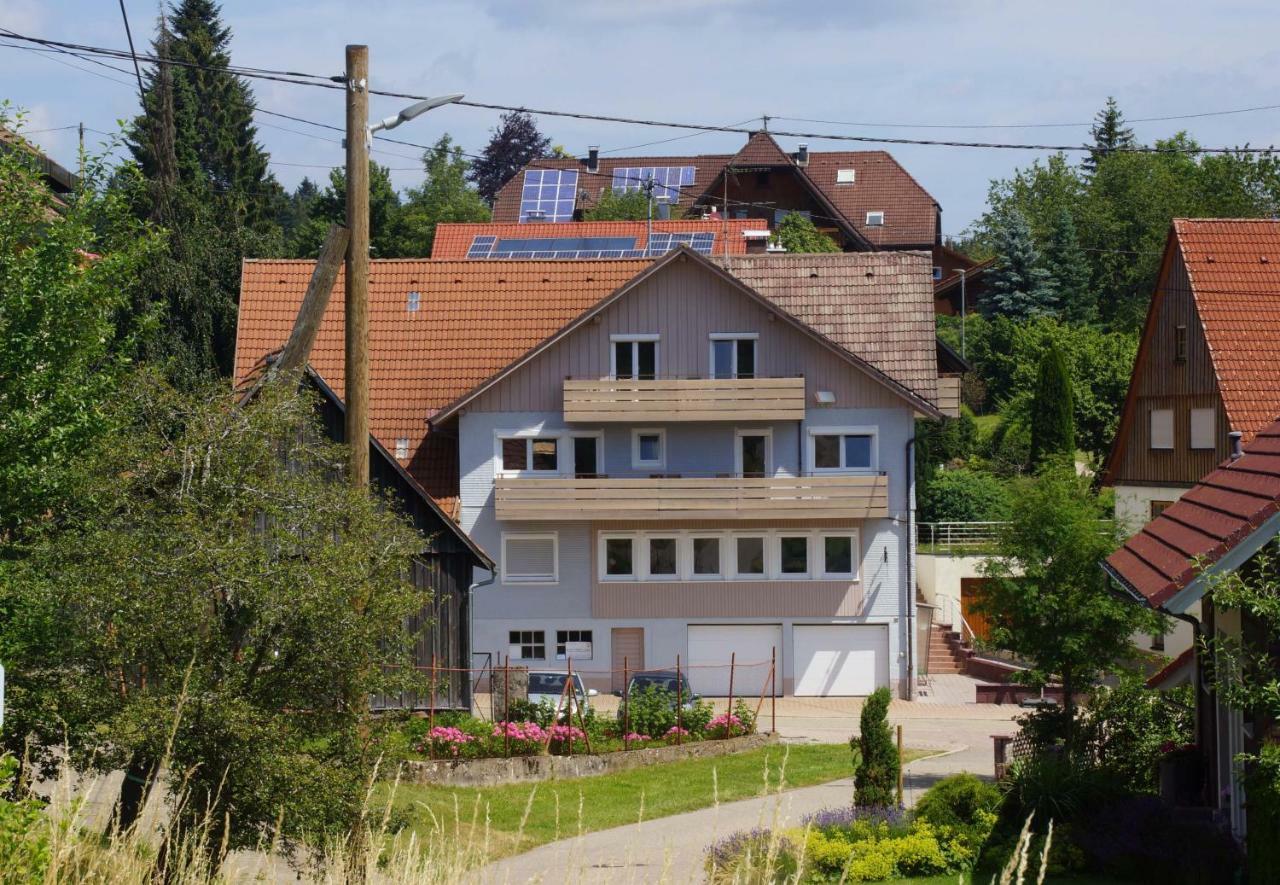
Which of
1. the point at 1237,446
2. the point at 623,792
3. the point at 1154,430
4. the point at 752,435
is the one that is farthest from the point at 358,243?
the point at 1154,430

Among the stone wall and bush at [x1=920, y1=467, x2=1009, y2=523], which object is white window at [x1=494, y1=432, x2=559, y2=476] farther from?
bush at [x1=920, y1=467, x2=1009, y2=523]

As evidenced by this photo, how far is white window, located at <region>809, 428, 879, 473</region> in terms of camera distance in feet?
129

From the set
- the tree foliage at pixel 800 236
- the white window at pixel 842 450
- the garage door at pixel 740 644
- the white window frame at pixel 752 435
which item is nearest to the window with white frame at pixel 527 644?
the garage door at pixel 740 644

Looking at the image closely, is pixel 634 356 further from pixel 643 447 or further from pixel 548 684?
pixel 548 684

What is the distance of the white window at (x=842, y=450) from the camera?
39.2 metres

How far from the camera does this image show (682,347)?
129 feet

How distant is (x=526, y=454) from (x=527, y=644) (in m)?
4.56

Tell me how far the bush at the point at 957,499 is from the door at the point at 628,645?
1285 centimetres

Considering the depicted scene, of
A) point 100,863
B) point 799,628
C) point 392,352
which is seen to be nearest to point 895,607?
point 799,628

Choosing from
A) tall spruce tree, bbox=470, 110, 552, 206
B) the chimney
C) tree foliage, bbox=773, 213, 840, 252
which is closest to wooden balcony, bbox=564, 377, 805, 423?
the chimney

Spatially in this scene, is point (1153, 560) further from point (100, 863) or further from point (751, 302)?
point (751, 302)

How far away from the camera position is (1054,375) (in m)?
51.0

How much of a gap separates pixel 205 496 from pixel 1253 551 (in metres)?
8.32

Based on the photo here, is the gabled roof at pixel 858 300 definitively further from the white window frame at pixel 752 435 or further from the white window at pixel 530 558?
the white window at pixel 530 558
